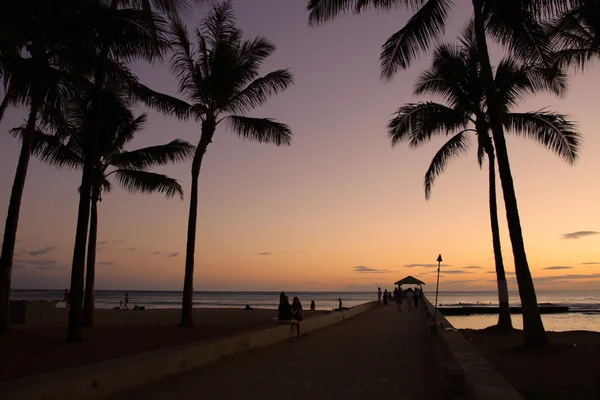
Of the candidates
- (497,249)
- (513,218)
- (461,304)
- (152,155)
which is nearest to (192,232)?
(152,155)

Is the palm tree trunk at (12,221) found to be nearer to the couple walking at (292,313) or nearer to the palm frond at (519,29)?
the couple walking at (292,313)

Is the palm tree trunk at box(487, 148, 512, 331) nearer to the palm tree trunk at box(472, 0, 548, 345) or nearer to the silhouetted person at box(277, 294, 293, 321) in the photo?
the palm tree trunk at box(472, 0, 548, 345)

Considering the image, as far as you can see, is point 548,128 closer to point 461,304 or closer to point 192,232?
point 192,232

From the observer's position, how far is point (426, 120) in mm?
19094

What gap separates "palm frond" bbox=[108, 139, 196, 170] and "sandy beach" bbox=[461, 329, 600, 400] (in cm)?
1208

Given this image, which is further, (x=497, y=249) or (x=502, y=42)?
(x=497, y=249)

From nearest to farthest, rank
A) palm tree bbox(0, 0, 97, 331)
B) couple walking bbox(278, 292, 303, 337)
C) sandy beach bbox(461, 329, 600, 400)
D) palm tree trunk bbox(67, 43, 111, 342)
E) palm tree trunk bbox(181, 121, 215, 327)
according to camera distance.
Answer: sandy beach bbox(461, 329, 600, 400), palm tree bbox(0, 0, 97, 331), palm tree trunk bbox(67, 43, 111, 342), couple walking bbox(278, 292, 303, 337), palm tree trunk bbox(181, 121, 215, 327)

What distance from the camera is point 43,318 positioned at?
722 inches

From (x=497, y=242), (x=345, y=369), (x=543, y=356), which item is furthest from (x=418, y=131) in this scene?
(x=345, y=369)

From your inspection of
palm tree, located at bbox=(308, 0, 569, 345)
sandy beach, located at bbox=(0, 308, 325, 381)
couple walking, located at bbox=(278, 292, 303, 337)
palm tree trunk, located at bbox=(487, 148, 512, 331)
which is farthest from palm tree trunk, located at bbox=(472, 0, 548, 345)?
sandy beach, located at bbox=(0, 308, 325, 381)

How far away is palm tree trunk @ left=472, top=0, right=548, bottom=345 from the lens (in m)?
11.6

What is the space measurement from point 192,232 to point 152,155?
12.0ft

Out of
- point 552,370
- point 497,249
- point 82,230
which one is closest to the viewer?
point 552,370

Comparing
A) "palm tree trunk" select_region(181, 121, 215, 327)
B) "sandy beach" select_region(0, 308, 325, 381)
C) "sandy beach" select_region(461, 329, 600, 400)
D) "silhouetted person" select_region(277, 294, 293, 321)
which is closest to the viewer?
"sandy beach" select_region(461, 329, 600, 400)
